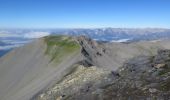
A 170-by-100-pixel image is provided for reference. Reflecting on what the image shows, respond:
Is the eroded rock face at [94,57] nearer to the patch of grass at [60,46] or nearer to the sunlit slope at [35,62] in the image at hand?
the sunlit slope at [35,62]

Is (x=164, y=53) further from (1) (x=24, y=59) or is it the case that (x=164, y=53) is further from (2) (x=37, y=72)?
(1) (x=24, y=59)

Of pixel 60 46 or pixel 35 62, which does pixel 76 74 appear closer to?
pixel 35 62

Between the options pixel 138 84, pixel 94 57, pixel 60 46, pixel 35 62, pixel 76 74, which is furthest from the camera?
pixel 60 46

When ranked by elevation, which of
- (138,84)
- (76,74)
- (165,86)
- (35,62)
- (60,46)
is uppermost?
(165,86)

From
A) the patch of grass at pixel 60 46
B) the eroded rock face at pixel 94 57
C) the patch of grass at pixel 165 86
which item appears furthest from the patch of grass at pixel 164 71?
the patch of grass at pixel 60 46

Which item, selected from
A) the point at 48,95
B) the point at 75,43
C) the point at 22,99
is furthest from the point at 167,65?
the point at 75,43

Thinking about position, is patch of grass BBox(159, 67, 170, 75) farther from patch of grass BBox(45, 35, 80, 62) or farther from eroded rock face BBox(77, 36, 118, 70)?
patch of grass BBox(45, 35, 80, 62)

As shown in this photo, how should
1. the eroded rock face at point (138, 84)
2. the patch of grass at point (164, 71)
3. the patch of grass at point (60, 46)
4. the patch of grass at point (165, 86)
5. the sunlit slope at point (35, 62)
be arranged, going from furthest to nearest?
the patch of grass at point (60, 46) < the sunlit slope at point (35, 62) < the patch of grass at point (164, 71) < the eroded rock face at point (138, 84) < the patch of grass at point (165, 86)

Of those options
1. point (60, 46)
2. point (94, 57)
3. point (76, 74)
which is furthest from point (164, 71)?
point (60, 46)
